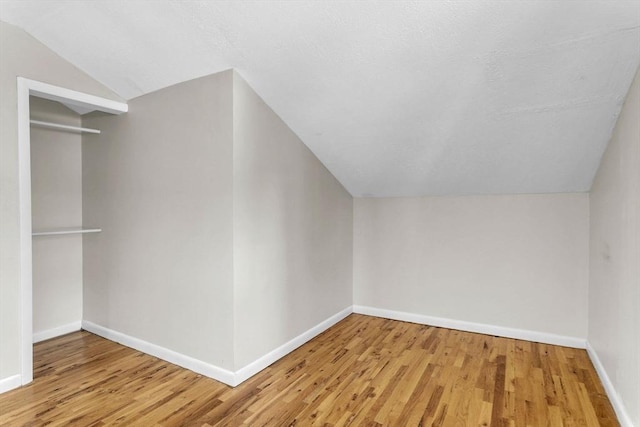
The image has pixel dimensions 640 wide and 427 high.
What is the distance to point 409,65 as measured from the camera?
2088 millimetres

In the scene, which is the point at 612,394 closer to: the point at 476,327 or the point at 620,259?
the point at 620,259

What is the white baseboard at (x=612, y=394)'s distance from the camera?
1815 mm

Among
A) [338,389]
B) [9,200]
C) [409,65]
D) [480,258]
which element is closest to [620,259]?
[480,258]

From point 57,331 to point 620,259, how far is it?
4307 mm

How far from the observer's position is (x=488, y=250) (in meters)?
3.24

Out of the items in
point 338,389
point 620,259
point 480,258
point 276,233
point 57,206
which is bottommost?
point 338,389

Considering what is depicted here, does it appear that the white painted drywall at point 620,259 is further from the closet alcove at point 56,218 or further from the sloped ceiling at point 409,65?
the closet alcove at point 56,218

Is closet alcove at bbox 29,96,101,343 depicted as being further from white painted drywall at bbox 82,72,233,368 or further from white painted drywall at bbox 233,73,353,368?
white painted drywall at bbox 233,73,353,368

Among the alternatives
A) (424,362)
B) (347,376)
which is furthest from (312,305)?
(424,362)

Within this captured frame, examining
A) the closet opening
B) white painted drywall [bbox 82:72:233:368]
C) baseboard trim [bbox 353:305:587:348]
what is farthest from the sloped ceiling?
baseboard trim [bbox 353:305:587:348]

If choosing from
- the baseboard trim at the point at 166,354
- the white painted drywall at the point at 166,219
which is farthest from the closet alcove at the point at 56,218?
the baseboard trim at the point at 166,354

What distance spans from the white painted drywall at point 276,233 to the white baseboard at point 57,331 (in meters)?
1.99

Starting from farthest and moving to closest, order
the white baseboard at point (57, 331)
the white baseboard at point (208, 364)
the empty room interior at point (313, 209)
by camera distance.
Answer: the white baseboard at point (57, 331) < the white baseboard at point (208, 364) < the empty room interior at point (313, 209)

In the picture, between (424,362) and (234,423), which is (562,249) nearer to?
(424,362)
